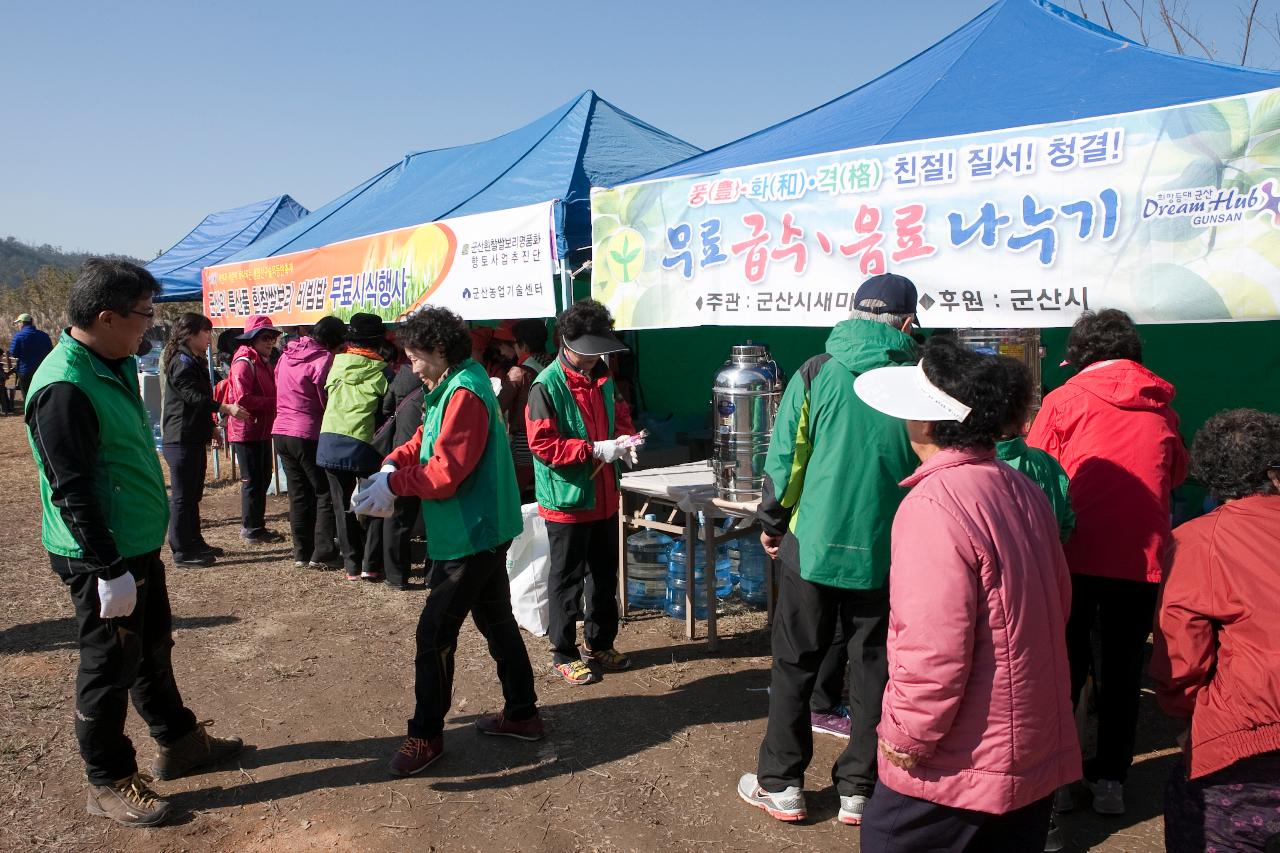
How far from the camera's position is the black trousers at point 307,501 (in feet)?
21.4

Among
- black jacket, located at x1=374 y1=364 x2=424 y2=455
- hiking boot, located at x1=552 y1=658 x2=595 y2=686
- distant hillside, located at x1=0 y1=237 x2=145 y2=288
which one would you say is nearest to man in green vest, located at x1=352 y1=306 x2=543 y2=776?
hiking boot, located at x1=552 y1=658 x2=595 y2=686

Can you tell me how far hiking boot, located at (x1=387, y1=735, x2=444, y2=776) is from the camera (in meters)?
3.53

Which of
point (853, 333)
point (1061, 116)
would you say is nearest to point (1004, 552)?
point (853, 333)

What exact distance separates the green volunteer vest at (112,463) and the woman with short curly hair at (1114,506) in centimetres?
338

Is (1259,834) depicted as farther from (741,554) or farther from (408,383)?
(408,383)

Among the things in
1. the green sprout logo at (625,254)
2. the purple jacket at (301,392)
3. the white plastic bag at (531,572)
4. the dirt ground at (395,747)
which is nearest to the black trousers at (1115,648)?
the dirt ground at (395,747)

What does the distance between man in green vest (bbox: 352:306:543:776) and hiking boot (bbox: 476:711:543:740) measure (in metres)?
0.34

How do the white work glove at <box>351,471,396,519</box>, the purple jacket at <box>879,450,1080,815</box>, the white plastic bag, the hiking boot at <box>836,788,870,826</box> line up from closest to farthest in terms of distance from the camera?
the purple jacket at <box>879,450,1080,815</box> → the hiking boot at <box>836,788,870,826</box> → the white work glove at <box>351,471,396,519</box> → the white plastic bag

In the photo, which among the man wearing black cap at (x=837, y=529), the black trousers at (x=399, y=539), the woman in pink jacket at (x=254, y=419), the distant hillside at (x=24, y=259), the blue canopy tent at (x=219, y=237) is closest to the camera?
the man wearing black cap at (x=837, y=529)

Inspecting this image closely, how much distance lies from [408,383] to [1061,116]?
4.00 meters

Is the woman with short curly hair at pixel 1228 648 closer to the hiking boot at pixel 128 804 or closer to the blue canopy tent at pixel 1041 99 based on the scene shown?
the blue canopy tent at pixel 1041 99

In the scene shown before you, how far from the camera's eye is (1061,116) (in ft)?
12.8

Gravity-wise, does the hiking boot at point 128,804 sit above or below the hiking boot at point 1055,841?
above

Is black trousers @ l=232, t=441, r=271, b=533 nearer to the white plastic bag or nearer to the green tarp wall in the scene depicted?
the white plastic bag
